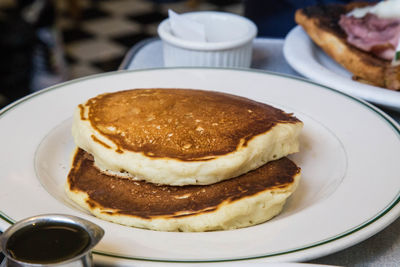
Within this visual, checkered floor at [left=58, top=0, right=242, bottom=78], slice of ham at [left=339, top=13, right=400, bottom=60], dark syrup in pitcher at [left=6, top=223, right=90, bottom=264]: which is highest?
slice of ham at [left=339, top=13, right=400, bottom=60]

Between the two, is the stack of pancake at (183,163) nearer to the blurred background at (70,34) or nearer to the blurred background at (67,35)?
the blurred background at (70,34)

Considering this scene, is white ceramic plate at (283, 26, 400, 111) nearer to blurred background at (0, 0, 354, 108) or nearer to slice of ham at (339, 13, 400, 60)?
slice of ham at (339, 13, 400, 60)

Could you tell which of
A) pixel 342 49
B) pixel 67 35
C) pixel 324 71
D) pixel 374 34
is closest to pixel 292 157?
pixel 324 71

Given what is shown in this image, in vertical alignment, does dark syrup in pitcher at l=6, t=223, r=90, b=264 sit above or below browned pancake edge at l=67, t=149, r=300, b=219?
above

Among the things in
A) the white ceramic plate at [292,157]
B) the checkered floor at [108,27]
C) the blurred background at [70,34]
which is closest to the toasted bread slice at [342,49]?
the white ceramic plate at [292,157]

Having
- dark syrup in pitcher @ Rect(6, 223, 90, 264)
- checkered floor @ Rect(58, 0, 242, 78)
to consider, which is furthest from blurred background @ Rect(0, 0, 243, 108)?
dark syrup in pitcher @ Rect(6, 223, 90, 264)

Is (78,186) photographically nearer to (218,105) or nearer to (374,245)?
(218,105)

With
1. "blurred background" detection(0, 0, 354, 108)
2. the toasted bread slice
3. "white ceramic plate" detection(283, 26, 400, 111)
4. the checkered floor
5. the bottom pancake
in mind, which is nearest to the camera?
the bottom pancake

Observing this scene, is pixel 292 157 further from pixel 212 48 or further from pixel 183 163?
pixel 212 48
